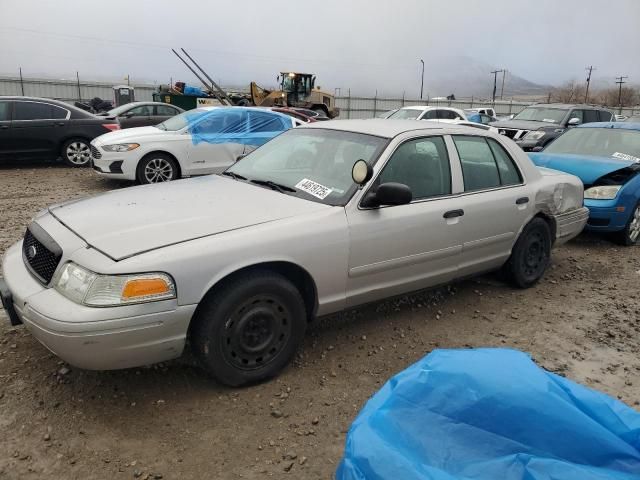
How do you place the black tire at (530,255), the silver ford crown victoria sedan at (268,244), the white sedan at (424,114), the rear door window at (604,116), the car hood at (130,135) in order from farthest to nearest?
the white sedan at (424,114)
the rear door window at (604,116)
the car hood at (130,135)
the black tire at (530,255)
the silver ford crown victoria sedan at (268,244)

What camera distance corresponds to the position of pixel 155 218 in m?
3.10

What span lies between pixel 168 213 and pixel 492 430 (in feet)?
7.70

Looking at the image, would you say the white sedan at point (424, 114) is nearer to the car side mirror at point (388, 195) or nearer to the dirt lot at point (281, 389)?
the dirt lot at point (281, 389)

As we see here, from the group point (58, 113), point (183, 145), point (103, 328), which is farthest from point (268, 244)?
point (58, 113)

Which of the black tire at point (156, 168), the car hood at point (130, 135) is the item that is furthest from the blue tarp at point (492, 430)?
the car hood at point (130, 135)

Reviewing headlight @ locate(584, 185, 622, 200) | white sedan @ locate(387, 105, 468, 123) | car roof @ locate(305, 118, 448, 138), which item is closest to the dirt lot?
car roof @ locate(305, 118, 448, 138)

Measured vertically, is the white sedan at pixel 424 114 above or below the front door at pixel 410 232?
above

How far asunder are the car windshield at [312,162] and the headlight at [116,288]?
124 centimetres

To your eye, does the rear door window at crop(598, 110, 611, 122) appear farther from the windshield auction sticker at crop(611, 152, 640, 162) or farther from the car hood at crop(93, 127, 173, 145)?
the car hood at crop(93, 127, 173, 145)

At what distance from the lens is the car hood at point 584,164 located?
258 inches

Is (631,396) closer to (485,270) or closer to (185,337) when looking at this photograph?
(485,270)

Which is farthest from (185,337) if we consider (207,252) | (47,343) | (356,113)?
(356,113)

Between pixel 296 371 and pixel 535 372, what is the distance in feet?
6.51

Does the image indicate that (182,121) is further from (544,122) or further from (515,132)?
(544,122)
